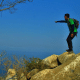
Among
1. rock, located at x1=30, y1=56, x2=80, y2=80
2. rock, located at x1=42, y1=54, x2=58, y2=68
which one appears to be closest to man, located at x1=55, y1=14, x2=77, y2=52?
rock, located at x1=42, y1=54, x2=58, y2=68

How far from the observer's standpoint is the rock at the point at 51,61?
7.61m

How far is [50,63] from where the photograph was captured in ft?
25.4

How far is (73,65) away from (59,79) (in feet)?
3.40

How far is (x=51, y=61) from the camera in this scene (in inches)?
316

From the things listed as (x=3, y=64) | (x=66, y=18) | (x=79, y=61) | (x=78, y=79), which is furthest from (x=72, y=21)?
(x=3, y=64)

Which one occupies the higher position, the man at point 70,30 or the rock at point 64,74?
the man at point 70,30

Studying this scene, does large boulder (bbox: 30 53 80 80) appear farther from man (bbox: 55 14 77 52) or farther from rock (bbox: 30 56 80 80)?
man (bbox: 55 14 77 52)

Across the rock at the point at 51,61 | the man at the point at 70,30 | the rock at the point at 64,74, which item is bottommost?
the rock at the point at 64,74

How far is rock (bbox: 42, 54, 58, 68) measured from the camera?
25.0 ft

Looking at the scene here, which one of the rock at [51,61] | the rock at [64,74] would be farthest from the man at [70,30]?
the rock at [64,74]

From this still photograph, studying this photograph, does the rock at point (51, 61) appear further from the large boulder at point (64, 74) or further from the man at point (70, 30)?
the large boulder at point (64, 74)

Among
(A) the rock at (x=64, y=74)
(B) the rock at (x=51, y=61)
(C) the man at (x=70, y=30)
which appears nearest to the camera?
(A) the rock at (x=64, y=74)

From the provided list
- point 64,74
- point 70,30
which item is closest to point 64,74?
point 64,74

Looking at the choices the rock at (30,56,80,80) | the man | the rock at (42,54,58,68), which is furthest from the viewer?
the rock at (42,54,58,68)
